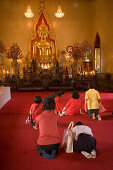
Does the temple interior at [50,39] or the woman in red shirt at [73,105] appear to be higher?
the temple interior at [50,39]

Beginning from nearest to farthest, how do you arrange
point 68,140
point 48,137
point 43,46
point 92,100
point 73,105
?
point 48,137, point 68,140, point 92,100, point 73,105, point 43,46

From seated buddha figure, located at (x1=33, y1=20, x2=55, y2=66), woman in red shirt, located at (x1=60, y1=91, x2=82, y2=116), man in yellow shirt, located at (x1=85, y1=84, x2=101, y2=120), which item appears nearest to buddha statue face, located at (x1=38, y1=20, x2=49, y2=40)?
seated buddha figure, located at (x1=33, y1=20, x2=55, y2=66)

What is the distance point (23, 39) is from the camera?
1611 cm

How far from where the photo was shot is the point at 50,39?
16.2 meters

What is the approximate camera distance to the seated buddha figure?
52.1 feet

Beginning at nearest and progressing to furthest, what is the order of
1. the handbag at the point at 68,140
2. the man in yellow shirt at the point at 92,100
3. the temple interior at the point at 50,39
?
the handbag at the point at 68,140
the man in yellow shirt at the point at 92,100
the temple interior at the point at 50,39

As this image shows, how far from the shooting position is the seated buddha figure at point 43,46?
52.1 ft

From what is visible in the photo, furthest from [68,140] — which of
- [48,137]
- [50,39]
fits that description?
[50,39]

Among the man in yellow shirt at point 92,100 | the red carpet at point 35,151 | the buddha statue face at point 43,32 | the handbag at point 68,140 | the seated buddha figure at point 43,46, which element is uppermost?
the buddha statue face at point 43,32

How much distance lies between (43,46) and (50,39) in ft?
2.89

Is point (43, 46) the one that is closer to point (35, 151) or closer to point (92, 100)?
point (92, 100)

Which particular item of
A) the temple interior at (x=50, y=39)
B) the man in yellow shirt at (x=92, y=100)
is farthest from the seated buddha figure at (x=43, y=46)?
the man in yellow shirt at (x=92, y=100)

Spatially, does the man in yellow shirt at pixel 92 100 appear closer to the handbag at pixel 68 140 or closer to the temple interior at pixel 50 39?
the handbag at pixel 68 140

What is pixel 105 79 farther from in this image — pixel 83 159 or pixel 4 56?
pixel 83 159
